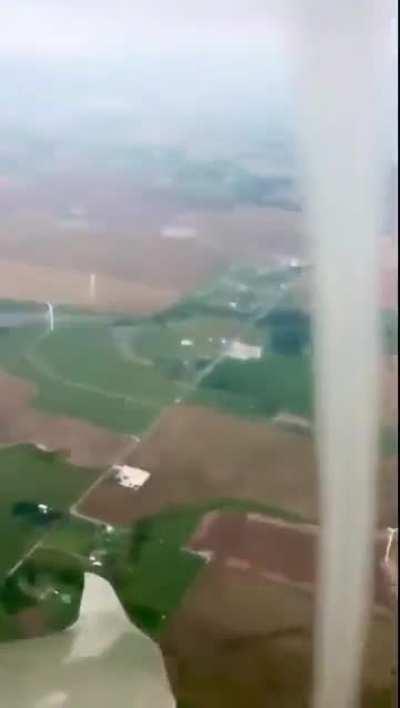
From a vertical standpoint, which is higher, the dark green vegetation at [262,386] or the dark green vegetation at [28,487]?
the dark green vegetation at [262,386]

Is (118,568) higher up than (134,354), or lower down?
lower down

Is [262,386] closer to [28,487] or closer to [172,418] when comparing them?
[172,418]

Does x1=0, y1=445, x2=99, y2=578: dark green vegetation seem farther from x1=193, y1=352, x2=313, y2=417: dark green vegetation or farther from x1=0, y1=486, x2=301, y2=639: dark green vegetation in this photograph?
x1=193, y1=352, x2=313, y2=417: dark green vegetation

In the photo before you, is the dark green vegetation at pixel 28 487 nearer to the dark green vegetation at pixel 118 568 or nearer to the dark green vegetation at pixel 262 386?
the dark green vegetation at pixel 118 568

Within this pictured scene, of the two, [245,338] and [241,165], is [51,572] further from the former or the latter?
[241,165]

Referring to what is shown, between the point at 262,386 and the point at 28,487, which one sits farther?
the point at 28,487

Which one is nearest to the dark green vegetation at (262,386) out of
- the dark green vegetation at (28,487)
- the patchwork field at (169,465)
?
the patchwork field at (169,465)

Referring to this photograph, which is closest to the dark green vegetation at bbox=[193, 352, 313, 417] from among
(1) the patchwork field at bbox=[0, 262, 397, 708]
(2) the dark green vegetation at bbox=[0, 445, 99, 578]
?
(1) the patchwork field at bbox=[0, 262, 397, 708]

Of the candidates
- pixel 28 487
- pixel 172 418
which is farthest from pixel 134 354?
pixel 28 487
